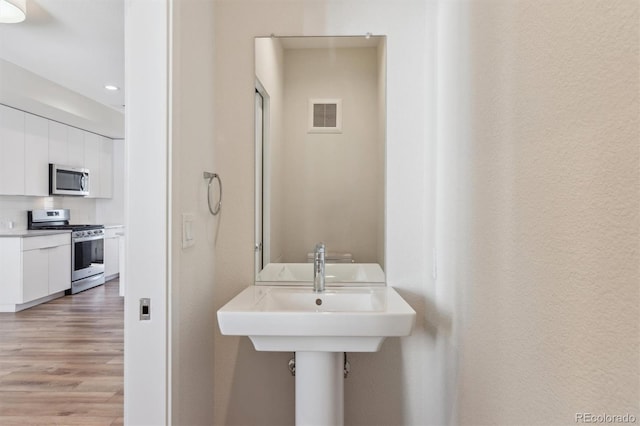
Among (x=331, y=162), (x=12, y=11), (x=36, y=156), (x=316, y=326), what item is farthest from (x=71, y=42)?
(x=316, y=326)

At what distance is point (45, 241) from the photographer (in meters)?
4.80

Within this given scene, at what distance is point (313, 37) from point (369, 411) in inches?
69.0

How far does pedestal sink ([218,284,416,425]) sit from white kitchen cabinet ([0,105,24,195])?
4.19m

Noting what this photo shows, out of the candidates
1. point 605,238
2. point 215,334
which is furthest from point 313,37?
point 605,238

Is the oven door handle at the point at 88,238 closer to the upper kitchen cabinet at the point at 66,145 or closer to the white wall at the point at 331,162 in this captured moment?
the upper kitchen cabinet at the point at 66,145

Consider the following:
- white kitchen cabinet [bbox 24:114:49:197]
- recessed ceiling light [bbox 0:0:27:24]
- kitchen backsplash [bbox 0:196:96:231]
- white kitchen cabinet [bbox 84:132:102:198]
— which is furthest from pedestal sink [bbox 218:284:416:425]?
white kitchen cabinet [bbox 84:132:102:198]

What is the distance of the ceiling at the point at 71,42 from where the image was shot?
2.88 metres

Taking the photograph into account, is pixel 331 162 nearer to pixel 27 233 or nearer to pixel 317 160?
pixel 317 160

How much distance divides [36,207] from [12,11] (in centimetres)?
338

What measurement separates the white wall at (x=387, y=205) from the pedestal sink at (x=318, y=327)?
0.22 meters

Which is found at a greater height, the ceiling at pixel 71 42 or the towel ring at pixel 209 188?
the ceiling at pixel 71 42

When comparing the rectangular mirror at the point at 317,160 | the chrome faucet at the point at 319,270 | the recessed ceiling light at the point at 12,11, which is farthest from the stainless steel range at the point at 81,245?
the chrome faucet at the point at 319,270

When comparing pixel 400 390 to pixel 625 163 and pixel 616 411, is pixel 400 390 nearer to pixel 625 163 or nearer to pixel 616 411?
pixel 616 411

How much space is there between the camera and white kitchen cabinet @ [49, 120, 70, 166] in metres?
5.32
